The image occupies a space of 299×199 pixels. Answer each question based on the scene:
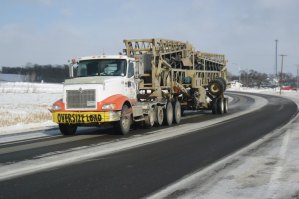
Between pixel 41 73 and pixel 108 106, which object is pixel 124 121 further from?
pixel 41 73

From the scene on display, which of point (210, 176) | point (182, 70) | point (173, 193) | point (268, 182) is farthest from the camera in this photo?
point (182, 70)

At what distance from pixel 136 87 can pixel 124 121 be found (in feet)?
7.27

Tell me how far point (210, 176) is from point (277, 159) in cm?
255

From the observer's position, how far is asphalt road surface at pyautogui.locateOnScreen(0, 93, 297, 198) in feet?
24.0

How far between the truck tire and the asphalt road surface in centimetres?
1147

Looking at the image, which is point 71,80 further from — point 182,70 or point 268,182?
point 268,182

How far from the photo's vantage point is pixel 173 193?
277 inches

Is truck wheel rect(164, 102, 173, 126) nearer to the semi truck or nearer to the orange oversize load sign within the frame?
the semi truck

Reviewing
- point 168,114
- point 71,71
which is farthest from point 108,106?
point 168,114

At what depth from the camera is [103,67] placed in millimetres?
16484

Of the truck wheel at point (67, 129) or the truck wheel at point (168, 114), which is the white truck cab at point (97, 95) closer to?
the truck wheel at point (67, 129)

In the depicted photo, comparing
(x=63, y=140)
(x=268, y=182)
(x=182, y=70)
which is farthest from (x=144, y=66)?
(x=268, y=182)

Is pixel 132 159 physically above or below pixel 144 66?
below

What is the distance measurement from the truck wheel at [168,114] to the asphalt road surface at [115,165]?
4.43 meters
